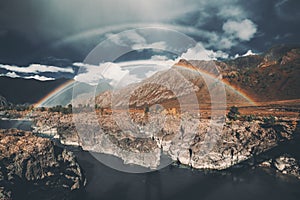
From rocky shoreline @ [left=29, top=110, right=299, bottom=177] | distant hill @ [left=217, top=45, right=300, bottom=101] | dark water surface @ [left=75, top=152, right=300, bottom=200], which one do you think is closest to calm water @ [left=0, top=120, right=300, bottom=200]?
dark water surface @ [left=75, top=152, right=300, bottom=200]

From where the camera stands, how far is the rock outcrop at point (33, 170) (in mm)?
36156

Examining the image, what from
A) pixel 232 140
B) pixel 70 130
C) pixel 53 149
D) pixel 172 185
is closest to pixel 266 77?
pixel 232 140

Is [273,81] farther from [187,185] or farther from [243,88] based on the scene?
[187,185]

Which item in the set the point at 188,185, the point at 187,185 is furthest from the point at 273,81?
the point at 187,185

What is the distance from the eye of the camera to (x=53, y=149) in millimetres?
44844

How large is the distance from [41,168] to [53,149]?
14.6 ft

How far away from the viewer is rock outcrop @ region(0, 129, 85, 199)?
3616cm

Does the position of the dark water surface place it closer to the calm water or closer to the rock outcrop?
the calm water

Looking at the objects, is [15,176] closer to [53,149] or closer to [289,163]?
[53,149]

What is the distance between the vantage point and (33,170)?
130 ft

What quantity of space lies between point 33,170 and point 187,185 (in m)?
28.6

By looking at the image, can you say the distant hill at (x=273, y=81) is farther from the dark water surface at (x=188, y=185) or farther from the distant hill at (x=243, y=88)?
the dark water surface at (x=188, y=185)

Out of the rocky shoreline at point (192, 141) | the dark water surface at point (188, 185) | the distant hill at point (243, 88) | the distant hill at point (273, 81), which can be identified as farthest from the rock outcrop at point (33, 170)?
the distant hill at point (273, 81)

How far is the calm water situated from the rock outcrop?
148 inches
